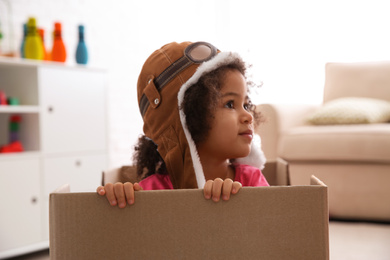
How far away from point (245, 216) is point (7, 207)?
1457mm

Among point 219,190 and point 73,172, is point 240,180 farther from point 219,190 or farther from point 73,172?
point 73,172

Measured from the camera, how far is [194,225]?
647mm

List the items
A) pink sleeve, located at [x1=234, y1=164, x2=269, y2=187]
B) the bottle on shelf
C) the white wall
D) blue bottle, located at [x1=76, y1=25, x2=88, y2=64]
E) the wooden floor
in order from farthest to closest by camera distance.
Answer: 1. the white wall
2. blue bottle, located at [x1=76, y1=25, x2=88, y2=64]
3. the bottle on shelf
4. the wooden floor
5. pink sleeve, located at [x1=234, y1=164, x2=269, y2=187]

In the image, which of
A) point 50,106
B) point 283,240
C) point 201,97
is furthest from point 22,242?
point 283,240

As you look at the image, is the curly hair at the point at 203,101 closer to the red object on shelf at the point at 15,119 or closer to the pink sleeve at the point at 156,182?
the pink sleeve at the point at 156,182

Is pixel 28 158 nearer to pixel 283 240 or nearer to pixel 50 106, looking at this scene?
pixel 50 106

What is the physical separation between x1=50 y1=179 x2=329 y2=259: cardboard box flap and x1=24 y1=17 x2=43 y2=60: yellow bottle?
149 cm

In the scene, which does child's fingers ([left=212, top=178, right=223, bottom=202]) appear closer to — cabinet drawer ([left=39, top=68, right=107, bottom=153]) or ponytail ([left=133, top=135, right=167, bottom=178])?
ponytail ([left=133, top=135, right=167, bottom=178])

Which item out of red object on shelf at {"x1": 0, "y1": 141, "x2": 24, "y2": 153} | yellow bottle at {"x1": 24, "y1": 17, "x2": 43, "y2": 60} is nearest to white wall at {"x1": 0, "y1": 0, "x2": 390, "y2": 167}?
yellow bottle at {"x1": 24, "y1": 17, "x2": 43, "y2": 60}

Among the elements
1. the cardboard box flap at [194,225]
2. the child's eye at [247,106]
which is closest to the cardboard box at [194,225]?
the cardboard box flap at [194,225]

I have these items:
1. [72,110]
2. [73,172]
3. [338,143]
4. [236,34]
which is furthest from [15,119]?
[236,34]

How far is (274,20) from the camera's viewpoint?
146 inches

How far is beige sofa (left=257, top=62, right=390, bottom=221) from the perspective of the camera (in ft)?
6.00

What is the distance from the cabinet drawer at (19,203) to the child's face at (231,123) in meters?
1.10
